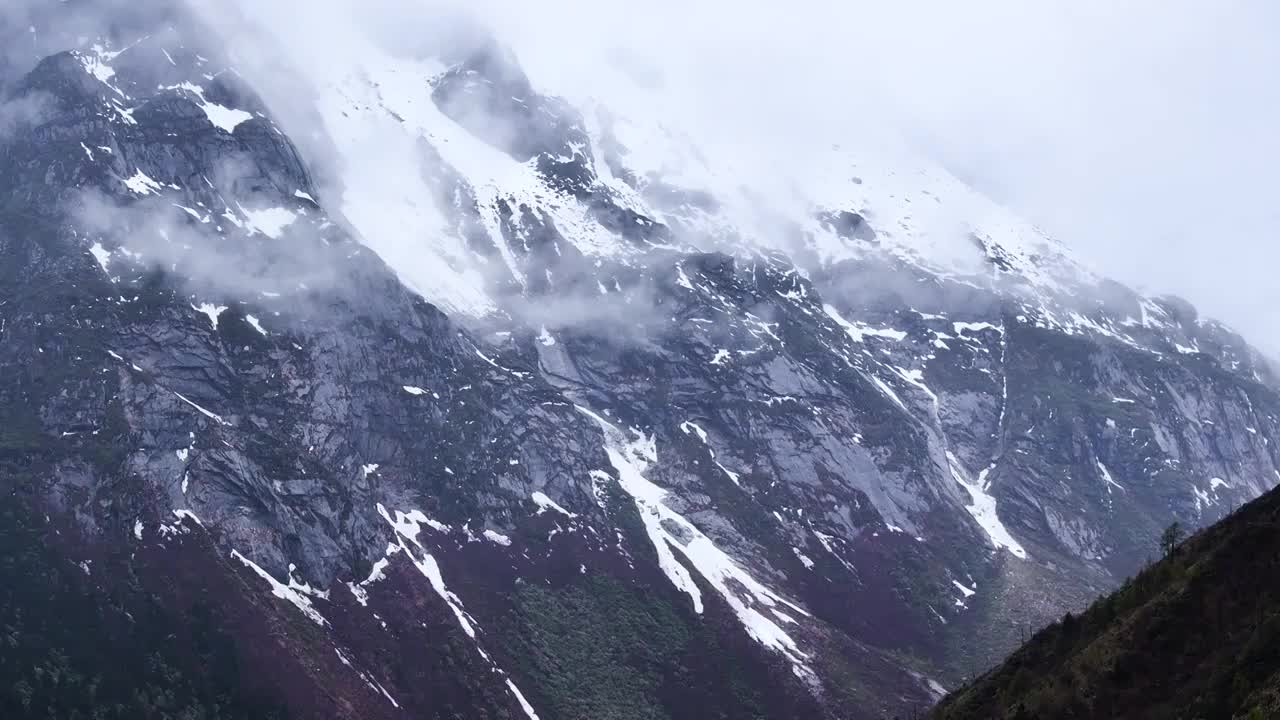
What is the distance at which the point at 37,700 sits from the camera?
161 m

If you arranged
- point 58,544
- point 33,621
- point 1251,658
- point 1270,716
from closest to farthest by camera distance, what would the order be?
point 1270,716, point 1251,658, point 33,621, point 58,544

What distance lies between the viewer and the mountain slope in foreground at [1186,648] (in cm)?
6719

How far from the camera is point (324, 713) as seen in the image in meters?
183

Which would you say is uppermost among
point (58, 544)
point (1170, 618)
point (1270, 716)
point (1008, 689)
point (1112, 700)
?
point (1270, 716)

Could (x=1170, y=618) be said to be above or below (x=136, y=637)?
above

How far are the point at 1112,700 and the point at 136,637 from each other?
522 feet

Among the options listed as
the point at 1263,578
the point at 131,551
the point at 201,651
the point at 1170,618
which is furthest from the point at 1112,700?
the point at 131,551

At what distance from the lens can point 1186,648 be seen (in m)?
76.2

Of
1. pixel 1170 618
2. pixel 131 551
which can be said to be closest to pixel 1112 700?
pixel 1170 618

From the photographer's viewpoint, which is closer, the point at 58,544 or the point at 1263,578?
the point at 1263,578

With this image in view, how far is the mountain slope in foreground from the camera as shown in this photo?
6719 centimetres

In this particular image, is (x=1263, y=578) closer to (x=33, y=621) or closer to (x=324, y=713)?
(x=324, y=713)

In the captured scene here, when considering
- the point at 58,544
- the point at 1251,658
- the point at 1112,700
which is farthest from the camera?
Result: the point at 58,544

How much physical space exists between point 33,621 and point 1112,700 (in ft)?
541
